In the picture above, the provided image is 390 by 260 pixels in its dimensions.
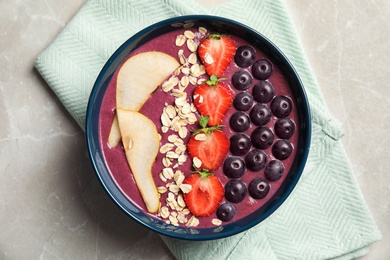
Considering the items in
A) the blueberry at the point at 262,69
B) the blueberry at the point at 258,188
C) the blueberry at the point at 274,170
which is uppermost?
the blueberry at the point at 262,69

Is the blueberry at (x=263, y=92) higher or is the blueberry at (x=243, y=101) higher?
the blueberry at (x=263, y=92)

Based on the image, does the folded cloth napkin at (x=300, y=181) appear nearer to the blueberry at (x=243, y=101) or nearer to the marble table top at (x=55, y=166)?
the marble table top at (x=55, y=166)

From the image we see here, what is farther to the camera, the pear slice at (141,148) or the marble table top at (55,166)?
the marble table top at (55,166)

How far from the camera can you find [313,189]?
1.36 metres

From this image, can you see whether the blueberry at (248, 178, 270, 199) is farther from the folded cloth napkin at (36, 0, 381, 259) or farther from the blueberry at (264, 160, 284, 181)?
the folded cloth napkin at (36, 0, 381, 259)

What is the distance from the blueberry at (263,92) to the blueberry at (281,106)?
0.01 meters

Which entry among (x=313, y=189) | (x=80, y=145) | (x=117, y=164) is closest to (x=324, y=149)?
(x=313, y=189)

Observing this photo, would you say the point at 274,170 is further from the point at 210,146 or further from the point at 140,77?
the point at 140,77

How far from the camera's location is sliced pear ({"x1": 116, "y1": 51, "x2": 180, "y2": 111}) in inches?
49.4

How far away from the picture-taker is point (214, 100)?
1.25m

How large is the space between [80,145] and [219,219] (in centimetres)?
39

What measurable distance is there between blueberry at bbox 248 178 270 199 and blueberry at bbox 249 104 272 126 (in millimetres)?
120

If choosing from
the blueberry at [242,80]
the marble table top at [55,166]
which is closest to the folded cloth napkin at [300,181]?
the marble table top at [55,166]

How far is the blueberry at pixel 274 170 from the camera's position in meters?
1.25
